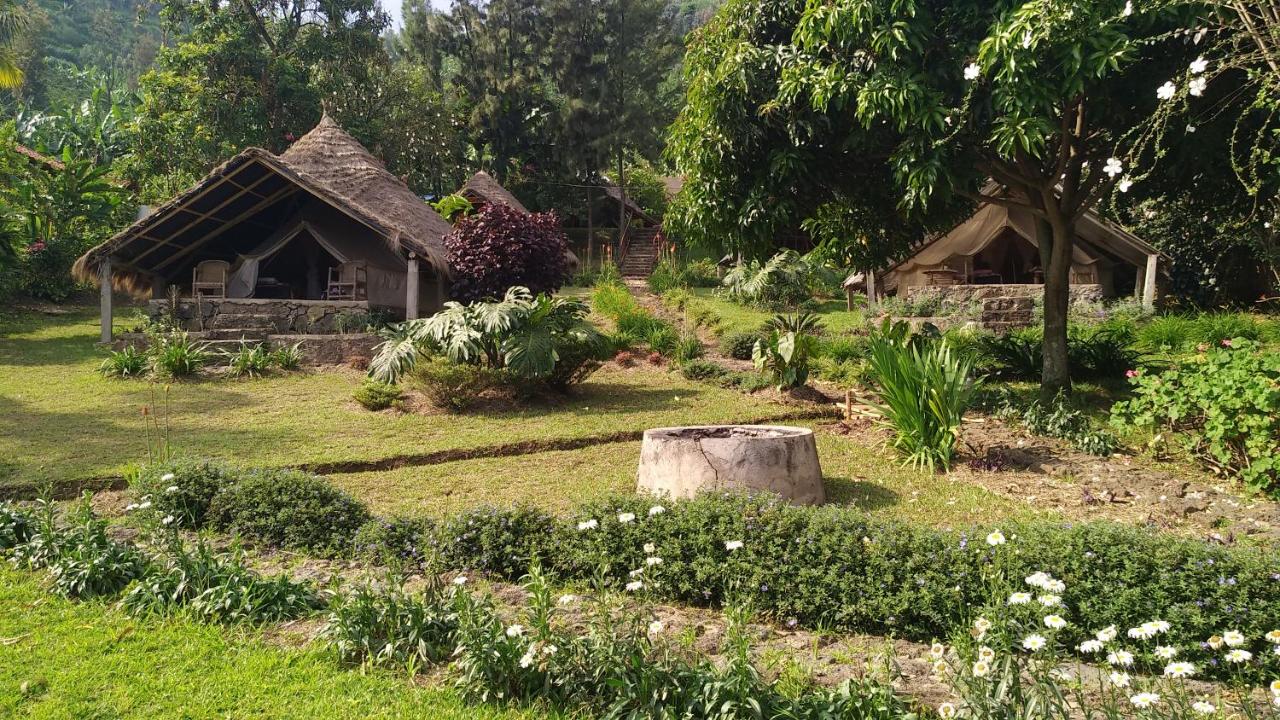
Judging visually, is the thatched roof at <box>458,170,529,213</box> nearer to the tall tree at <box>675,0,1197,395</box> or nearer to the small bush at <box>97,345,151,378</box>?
the small bush at <box>97,345,151,378</box>

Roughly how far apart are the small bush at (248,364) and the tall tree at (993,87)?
296 inches

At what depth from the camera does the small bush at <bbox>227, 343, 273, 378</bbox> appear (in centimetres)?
1241

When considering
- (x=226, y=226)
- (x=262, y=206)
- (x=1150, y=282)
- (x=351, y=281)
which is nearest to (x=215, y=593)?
(x=351, y=281)

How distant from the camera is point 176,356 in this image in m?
12.2

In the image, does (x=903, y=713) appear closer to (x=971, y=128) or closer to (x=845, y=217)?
(x=971, y=128)

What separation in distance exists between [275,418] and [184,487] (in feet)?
14.0

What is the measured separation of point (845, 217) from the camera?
10.2 meters

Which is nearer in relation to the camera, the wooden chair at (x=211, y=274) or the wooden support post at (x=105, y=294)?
the wooden support post at (x=105, y=294)

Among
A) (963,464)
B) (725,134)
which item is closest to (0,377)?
(725,134)

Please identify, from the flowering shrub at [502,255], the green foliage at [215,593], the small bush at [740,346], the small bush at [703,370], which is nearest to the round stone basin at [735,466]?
the green foliage at [215,593]

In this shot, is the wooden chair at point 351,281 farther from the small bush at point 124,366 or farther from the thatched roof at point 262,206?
the small bush at point 124,366

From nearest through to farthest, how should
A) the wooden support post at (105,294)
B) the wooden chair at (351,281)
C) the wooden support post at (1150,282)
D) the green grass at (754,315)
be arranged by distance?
the wooden support post at (105,294)
the wooden support post at (1150,282)
the wooden chair at (351,281)
the green grass at (754,315)

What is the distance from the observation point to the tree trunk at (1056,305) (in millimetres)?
9344

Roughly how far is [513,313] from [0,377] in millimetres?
8006
